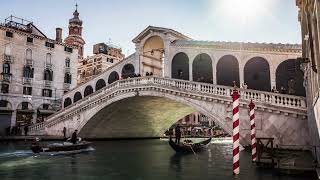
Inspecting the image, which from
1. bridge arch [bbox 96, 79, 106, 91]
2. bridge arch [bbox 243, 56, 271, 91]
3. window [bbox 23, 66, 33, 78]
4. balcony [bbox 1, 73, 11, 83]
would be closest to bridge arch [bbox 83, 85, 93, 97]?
bridge arch [bbox 96, 79, 106, 91]

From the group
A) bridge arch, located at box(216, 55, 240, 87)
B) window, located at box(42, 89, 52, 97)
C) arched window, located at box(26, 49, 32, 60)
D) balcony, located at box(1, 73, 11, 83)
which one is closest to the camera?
bridge arch, located at box(216, 55, 240, 87)

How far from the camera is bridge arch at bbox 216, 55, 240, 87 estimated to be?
21.1 m

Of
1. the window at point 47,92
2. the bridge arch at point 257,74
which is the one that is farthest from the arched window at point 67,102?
the bridge arch at point 257,74

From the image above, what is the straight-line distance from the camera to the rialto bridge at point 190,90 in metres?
15.1

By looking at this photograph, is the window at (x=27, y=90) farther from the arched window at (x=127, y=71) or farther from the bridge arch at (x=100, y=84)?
the arched window at (x=127, y=71)

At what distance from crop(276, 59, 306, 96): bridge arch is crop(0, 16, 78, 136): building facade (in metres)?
22.9

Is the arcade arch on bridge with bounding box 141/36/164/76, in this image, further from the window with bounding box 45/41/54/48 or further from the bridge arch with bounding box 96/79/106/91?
the window with bounding box 45/41/54/48

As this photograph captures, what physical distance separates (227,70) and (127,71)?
30.4 feet

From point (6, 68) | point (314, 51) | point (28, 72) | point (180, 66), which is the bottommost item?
point (314, 51)

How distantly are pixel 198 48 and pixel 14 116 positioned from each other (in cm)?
1905

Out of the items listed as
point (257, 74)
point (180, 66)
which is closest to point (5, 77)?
point (180, 66)

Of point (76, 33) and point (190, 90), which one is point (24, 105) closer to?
point (190, 90)

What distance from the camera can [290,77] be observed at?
63.1 feet

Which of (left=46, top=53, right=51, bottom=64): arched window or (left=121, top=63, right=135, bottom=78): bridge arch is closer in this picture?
(left=121, top=63, right=135, bottom=78): bridge arch
